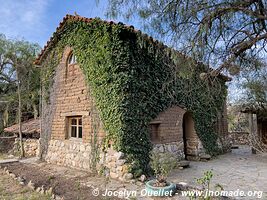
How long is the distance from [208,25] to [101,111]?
4894 mm

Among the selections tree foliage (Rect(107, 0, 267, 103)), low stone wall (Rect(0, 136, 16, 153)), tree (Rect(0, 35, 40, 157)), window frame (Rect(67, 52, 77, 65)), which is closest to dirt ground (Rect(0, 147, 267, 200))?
tree foliage (Rect(107, 0, 267, 103))

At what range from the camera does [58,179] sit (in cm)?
744

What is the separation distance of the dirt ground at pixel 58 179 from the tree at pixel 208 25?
4.11 metres

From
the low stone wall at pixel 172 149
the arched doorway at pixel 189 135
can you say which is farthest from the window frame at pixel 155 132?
the arched doorway at pixel 189 135

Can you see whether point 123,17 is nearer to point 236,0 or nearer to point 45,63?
point 236,0

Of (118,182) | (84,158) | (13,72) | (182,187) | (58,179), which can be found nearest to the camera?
(182,187)

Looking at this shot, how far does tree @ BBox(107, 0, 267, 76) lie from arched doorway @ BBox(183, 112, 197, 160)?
6649 mm

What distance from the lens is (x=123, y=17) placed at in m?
4.57

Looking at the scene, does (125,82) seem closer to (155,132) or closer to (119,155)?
(119,155)

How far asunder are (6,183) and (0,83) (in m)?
14.9

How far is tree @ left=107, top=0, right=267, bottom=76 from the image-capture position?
13.4ft

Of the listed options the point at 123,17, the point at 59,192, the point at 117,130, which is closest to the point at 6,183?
the point at 59,192

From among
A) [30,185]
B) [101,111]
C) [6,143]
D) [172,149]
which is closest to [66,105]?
[101,111]

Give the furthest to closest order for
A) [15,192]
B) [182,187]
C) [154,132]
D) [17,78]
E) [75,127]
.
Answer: [17,78] → [75,127] → [154,132] → [15,192] → [182,187]
